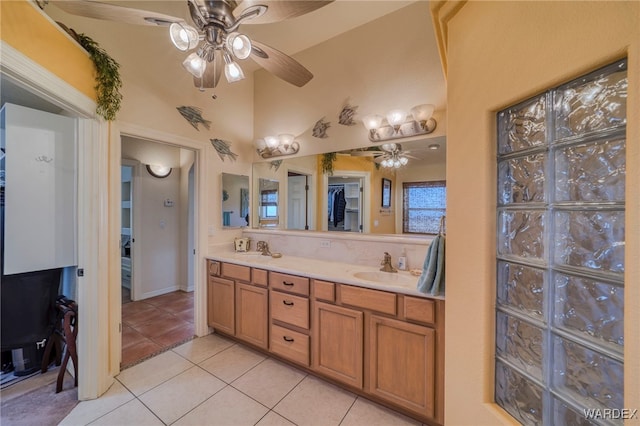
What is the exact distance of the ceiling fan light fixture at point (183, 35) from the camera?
52.1 inches

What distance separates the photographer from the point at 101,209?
1.91 m

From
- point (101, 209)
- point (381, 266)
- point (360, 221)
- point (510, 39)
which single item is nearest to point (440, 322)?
point (381, 266)

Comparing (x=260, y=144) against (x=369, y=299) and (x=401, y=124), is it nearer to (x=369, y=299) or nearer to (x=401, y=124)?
(x=401, y=124)

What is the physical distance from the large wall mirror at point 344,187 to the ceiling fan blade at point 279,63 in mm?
1010

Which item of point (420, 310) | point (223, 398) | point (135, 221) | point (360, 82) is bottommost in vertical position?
point (223, 398)

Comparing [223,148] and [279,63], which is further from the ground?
[279,63]

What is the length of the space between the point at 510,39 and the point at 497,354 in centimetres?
115

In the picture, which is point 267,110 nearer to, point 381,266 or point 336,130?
point 336,130

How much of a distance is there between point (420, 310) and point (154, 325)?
3113mm

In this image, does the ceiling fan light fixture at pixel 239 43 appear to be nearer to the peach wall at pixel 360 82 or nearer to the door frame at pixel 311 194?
the peach wall at pixel 360 82

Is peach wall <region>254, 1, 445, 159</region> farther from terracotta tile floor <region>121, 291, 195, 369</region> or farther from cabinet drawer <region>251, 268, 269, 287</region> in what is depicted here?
terracotta tile floor <region>121, 291, 195, 369</region>

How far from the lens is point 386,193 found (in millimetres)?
2371

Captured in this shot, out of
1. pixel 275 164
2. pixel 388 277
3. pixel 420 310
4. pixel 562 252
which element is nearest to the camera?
pixel 562 252

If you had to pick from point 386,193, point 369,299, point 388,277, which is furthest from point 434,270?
point 386,193
